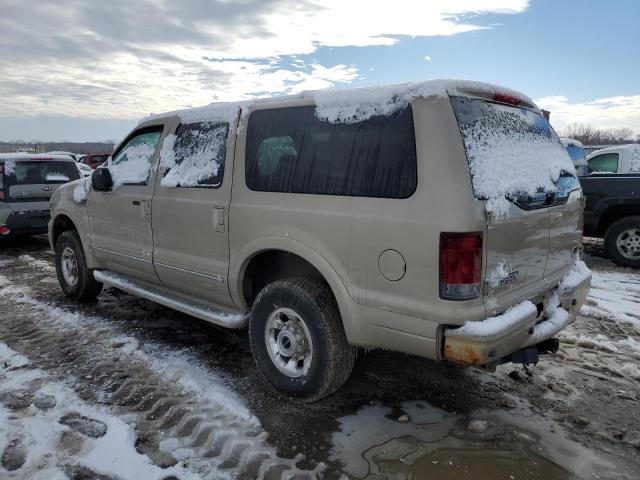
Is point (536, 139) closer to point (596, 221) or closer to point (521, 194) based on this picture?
point (521, 194)

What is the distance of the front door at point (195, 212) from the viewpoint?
3777 mm

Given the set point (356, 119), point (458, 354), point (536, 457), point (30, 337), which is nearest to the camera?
point (458, 354)

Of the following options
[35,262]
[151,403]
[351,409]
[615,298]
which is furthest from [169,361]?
[35,262]

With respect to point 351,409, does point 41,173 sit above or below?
above

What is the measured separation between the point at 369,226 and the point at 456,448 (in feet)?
4.55

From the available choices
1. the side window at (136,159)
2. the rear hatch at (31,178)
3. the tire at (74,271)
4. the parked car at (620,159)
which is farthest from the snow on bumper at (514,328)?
the rear hatch at (31,178)

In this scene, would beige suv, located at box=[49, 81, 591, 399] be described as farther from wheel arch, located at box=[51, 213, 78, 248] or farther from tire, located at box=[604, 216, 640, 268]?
tire, located at box=[604, 216, 640, 268]

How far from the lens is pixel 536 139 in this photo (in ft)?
11.1

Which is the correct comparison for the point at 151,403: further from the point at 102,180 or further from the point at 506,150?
the point at 506,150

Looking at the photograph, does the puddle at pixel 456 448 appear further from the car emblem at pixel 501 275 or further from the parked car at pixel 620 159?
the parked car at pixel 620 159

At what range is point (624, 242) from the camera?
7742 millimetres

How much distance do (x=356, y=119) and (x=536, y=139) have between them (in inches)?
50.4

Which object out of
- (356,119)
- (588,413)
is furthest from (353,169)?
(588,413)

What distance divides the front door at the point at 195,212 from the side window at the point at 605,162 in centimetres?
875
